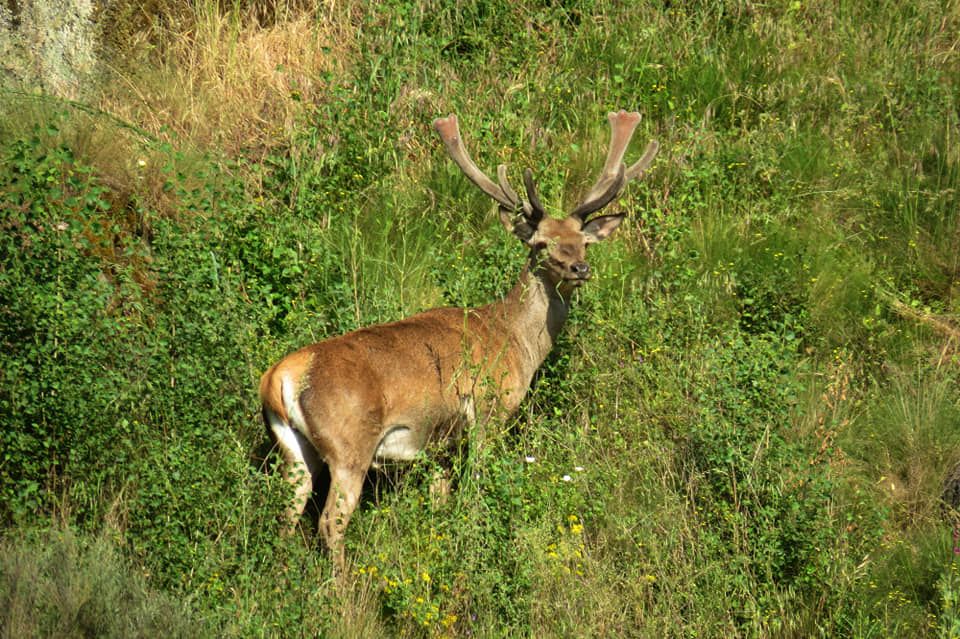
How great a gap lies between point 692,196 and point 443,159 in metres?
1.73

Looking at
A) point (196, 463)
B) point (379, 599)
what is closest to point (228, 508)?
point (196, 463)

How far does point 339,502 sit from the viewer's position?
5.96 m

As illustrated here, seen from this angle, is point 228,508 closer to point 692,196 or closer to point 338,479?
point 338,479

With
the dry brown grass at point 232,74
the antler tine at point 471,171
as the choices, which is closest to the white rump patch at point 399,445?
the antler tine at point 471,171

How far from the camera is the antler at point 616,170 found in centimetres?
741

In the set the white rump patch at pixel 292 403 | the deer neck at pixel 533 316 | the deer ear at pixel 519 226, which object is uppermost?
the white rump patch at pixel 292 403

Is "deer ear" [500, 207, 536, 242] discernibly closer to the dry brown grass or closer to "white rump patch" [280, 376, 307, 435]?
"white rump patch" [280, 376, 307, 435]

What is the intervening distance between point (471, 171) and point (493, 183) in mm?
151

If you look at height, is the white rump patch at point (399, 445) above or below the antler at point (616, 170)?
below

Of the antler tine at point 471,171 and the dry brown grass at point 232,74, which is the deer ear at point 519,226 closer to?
the antler tine at point 471,171

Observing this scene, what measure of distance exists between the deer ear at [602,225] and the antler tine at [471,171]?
17.1 inches

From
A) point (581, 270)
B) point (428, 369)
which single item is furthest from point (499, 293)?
point (428, 369)

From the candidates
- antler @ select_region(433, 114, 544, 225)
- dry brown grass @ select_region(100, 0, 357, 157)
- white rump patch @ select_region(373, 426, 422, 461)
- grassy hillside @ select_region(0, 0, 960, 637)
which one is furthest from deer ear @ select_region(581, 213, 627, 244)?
dry brown grass @ select_region(100, 0, 357, 157)

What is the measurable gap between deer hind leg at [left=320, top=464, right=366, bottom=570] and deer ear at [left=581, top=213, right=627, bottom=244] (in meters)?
2.23
